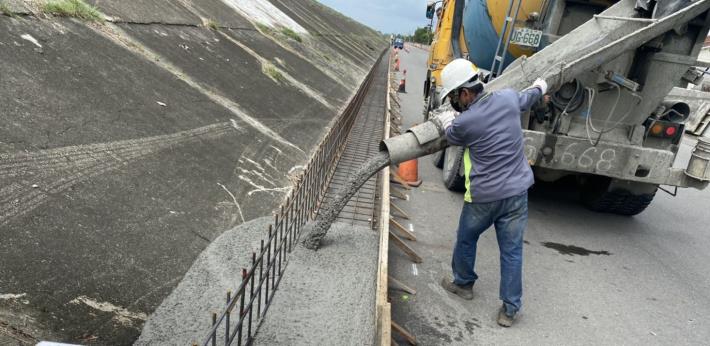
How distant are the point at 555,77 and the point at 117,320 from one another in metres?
4.08

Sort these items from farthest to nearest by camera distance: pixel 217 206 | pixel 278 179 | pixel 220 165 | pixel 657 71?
pixel 278 179 < pixel 220 165 < pixel 657 71 < pixel 217 206

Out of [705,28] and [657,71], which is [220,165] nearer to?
[657,71]

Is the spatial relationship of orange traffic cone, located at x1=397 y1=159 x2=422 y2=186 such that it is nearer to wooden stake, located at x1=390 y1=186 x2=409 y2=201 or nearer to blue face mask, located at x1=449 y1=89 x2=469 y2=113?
wooden stake, located at x1=390 y1=186 x2=409 y2=201

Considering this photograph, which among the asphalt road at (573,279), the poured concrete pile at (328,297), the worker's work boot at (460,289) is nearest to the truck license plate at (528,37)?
the asphalt road at (573,279)

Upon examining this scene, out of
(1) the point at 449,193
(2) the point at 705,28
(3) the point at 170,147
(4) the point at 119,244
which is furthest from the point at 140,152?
(2) the point at 705,28

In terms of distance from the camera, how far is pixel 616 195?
5703 mm

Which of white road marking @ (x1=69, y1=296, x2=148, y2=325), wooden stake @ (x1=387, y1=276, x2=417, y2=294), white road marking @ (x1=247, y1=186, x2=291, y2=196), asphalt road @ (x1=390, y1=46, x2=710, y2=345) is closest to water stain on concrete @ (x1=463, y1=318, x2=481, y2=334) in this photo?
asphalt road @ (x1=390, y1=46, x2=710, y2=345)

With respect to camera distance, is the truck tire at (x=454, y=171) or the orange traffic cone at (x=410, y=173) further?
the orange traffic cone at (x=410, y=173)

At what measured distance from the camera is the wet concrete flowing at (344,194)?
4035 millimetres

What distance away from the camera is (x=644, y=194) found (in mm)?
5582

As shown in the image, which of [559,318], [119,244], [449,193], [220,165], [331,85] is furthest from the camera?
[331,85]

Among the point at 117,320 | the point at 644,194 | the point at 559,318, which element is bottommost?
the point at 117,320

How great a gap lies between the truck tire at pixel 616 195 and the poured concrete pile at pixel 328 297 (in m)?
3.13

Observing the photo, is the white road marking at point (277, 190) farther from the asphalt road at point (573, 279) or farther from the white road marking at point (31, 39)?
the white road marking at point (31, 39)
